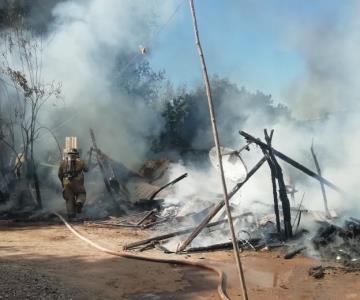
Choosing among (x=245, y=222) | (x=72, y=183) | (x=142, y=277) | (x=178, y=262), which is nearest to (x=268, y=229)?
(x=245, y=222)

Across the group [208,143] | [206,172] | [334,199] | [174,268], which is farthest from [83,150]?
[174,268]

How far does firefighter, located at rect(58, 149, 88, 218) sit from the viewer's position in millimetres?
13922

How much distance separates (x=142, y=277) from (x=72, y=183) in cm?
727

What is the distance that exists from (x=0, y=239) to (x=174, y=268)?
4.81m

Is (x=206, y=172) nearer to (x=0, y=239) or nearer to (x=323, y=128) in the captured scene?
(x=323, y=128)

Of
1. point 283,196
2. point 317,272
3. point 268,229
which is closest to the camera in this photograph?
point 317,272

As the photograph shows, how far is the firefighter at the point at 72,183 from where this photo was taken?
1392cm

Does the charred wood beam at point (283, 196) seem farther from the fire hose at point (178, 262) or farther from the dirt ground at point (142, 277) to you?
the fire hose at point (178, 262)

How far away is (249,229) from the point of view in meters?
10.1

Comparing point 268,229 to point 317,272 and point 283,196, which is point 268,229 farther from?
point 317,272

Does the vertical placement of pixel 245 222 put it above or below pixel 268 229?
above

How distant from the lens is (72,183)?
547 inches

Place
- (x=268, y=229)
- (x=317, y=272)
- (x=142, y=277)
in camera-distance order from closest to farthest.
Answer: (x=317, y=272) → (x=142, y=277) → (x=268, y=229)

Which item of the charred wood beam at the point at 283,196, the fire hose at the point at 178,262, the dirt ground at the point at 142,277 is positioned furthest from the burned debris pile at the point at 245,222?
the fire hose at the point at 178,262
